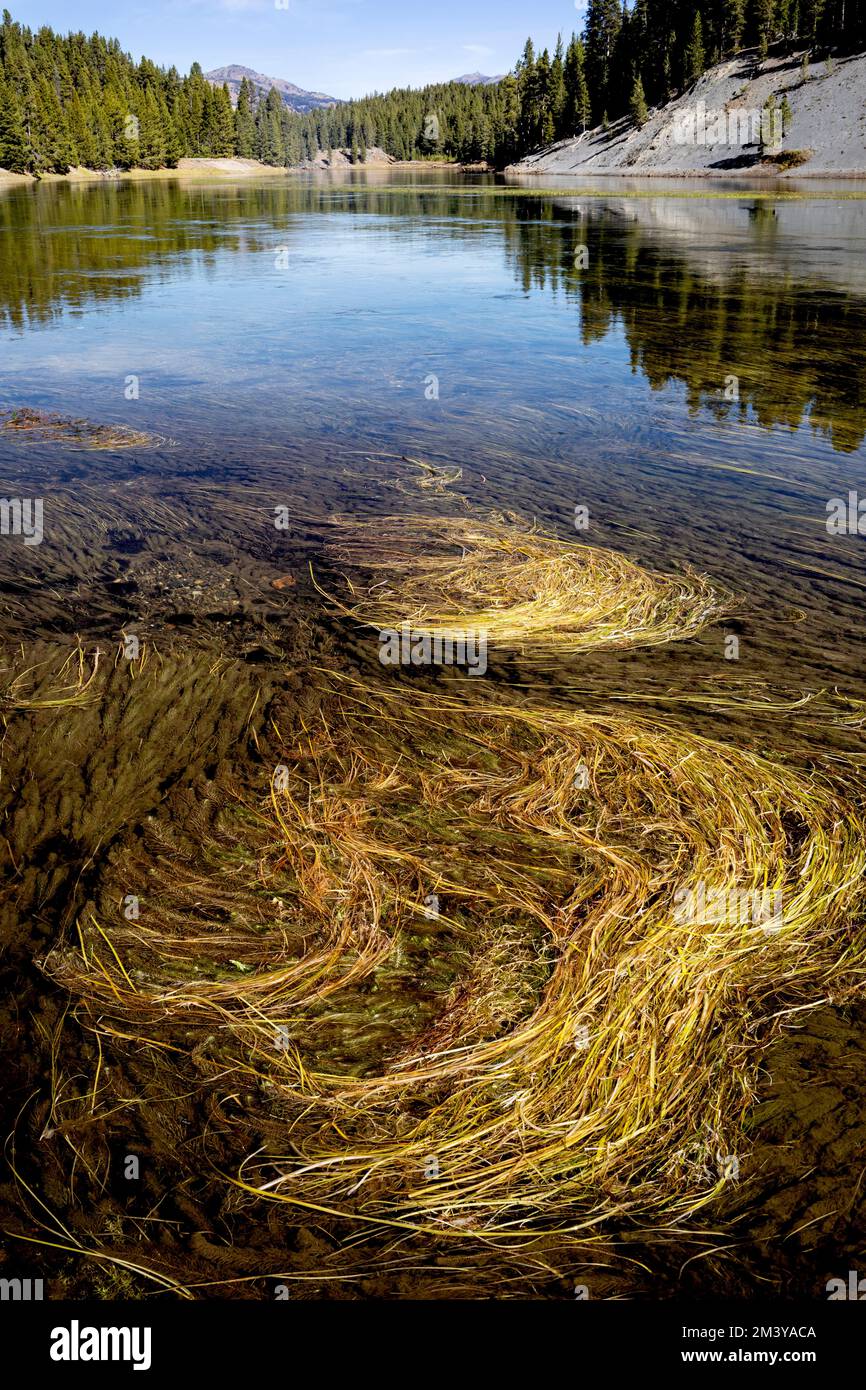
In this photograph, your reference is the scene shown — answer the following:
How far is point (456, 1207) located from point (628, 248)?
3658 centimetres

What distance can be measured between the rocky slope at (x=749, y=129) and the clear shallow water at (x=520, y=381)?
191ft

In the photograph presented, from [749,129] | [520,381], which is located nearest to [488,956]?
[520,381]

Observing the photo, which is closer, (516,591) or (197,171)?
(516,591)

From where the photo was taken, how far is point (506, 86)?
16038 cm

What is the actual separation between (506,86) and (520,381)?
18792 cm

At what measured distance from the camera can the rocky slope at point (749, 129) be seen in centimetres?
7719

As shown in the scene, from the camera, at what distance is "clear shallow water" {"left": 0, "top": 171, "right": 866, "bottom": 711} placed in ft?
29.2
